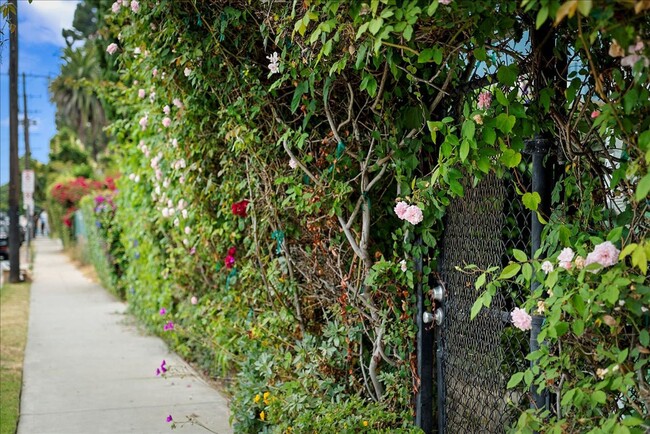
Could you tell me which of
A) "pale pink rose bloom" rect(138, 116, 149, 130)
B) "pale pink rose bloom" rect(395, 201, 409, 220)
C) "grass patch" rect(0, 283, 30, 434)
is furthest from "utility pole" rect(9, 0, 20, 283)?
"pale pink rose bloom" rect(395, 201, 409, 220)

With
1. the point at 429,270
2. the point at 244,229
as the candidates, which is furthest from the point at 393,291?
the point at 244,229

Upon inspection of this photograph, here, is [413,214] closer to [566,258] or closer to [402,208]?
[402,208]

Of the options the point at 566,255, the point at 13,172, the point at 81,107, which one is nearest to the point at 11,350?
the point at 566,255

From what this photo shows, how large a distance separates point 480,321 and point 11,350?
6408 millimetres

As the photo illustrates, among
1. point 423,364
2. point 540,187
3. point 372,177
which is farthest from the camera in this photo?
point 372,177

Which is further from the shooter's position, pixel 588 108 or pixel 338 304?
pixel 338 304

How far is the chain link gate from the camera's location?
11.3 feet

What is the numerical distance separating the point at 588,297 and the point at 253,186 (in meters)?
3.03

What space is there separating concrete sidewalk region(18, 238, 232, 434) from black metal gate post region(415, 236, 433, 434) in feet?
5.78

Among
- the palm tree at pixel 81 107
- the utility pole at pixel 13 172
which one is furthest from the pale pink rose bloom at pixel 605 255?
the palm tree at pixel 81 107

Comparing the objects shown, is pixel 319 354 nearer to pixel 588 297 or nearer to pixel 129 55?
pixel 588 297

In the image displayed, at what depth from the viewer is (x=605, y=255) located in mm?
2377

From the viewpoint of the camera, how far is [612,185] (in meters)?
2.60

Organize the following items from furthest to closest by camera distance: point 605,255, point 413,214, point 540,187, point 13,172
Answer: point 13,172 → point 413,214 → point 540,187 → point 605,255
